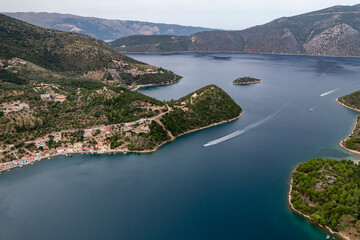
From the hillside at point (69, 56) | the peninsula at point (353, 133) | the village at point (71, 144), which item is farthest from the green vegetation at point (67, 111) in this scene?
the peninsula at point (353, 133)

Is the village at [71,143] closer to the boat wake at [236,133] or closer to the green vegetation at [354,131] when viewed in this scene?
the boat wake at [236,133]

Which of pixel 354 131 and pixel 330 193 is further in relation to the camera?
pixel 354 131

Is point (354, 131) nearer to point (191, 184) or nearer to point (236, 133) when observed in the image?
point (236, 133)

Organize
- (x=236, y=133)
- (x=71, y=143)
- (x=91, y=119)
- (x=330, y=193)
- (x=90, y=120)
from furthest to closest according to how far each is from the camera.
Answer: (x=236, y=133)
(x=91, y=119)
(x=90, y=120)
(x=71, y=143)
(x=330, y=193)

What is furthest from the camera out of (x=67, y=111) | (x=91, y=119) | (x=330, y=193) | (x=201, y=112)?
(x=201, y=112)

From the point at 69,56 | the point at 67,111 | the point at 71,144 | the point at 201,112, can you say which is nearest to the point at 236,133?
the point at 201,112

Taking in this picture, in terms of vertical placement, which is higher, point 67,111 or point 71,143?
point 67,111

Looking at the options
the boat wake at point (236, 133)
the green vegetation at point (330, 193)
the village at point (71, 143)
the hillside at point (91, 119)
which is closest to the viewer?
the green vegetation at point (330, 193)
